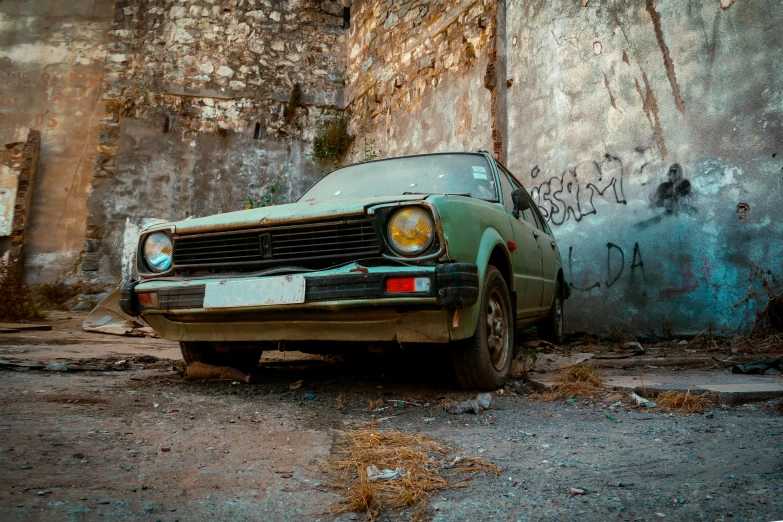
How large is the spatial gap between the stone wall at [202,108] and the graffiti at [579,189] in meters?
5.24

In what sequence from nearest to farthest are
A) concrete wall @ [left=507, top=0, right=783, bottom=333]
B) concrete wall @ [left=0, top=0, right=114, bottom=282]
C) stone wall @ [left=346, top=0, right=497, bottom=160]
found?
concrete wall @ [left=507, top=0, right=783, bottom=333], stone wall @ [left=346, top=0, right=497, bottom=160], concrete wall @ [left=0, top=0, right=114, bottom=282]

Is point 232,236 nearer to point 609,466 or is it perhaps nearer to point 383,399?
point 383,399

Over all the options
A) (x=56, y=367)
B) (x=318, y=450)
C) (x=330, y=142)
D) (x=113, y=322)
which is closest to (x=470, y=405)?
(x=318, y=450)

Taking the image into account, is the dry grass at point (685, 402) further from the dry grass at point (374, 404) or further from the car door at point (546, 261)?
the car door at point (546, 261)

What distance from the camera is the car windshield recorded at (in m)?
3.79

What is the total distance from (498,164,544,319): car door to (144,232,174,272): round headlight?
197 centimetres

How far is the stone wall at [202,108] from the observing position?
33.0 feet

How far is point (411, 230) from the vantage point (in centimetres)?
281

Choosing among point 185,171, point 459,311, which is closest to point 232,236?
point 459,311

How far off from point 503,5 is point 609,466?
6.50m

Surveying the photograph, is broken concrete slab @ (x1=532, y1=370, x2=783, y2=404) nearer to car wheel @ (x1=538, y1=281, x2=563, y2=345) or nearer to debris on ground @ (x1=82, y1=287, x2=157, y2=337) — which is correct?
car wheel @ (x1=538, y1=281, x2=563, y2=345)

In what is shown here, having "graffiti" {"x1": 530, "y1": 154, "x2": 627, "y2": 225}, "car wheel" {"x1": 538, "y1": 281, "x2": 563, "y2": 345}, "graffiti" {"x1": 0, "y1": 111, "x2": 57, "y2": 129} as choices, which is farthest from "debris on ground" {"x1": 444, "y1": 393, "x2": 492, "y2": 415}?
"graffiti" {"x1": 0, "y1": 111, "x2": 57, "y2": 129}

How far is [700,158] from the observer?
5434mm

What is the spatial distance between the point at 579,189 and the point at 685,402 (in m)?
3.88
